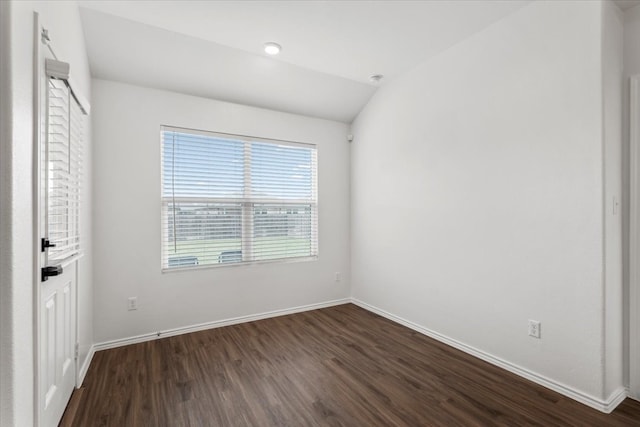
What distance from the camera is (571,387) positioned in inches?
79.4

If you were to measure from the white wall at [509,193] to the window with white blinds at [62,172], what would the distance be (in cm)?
290

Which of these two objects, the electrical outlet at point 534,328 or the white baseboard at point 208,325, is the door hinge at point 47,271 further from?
the electrical outlet at point 534,328

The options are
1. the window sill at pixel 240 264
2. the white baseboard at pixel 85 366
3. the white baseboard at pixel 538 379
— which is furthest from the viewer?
the window sill at pixel 240 264

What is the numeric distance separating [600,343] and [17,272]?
10.0 feet

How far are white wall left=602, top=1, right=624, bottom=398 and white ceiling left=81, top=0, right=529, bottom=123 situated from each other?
0.64 meters

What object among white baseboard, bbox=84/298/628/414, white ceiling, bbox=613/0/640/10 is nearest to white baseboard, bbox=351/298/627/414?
white baseboard, bbox=84/298/628/414

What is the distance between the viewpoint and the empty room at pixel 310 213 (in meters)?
1.75

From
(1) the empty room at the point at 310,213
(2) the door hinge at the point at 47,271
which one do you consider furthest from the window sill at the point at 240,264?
(2) the door hinge at the point at 47,271

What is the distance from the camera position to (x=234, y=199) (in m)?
3.43

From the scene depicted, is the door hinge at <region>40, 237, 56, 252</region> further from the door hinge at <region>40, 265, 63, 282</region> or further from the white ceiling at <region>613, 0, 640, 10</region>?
the white ceiling at <region>613, 0, 640, 10</region>

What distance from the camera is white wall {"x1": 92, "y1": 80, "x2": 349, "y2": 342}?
9.12ft

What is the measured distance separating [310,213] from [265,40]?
6.77 ft

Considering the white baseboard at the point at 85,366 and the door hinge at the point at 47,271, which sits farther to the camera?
the white baseboard at the point at 85,366

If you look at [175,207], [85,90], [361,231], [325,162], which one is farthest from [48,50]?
[361,231]
